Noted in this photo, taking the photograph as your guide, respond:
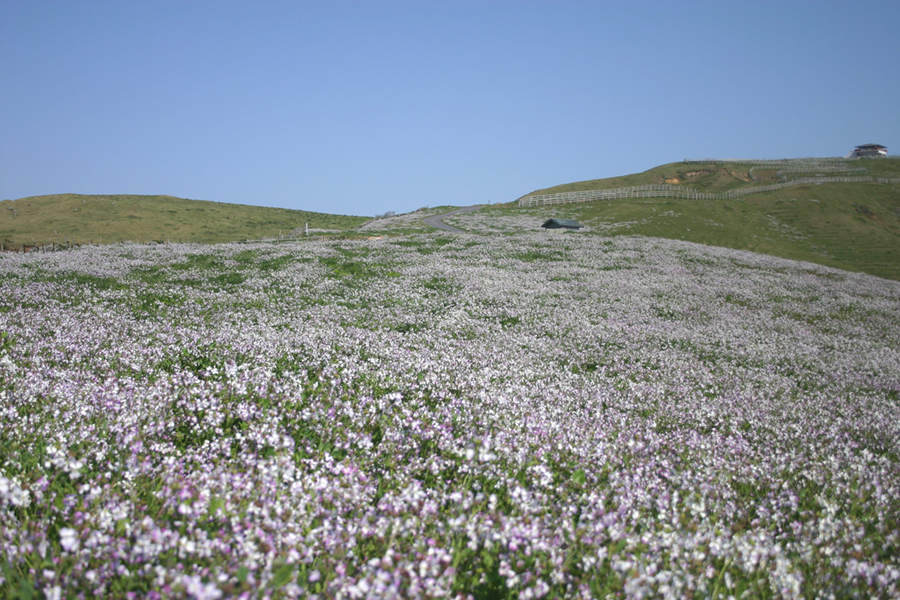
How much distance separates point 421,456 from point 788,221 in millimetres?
87457

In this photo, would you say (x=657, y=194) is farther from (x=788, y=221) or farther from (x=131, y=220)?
(x=131, y=220)

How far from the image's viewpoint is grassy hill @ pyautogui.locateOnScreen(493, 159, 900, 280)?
5438 centimetres

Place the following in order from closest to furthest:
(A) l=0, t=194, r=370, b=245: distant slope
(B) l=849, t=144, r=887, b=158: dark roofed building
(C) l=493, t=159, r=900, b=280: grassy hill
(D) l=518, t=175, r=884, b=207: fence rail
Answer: (C) l=493, t=159, r=900, b=280: grassy hill < (A) l=0, t=194, r=370, b=245: distant slope < (D) l=518, t=175, r=884, b=207: fence rail < (B) l=849, t=144, r=887, b=158: dark roofed building

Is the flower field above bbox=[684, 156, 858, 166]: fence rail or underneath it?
underneath

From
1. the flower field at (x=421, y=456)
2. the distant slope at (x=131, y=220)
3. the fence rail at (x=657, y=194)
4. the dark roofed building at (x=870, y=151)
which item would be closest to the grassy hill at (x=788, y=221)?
the fence rail at (x=657, y=194)

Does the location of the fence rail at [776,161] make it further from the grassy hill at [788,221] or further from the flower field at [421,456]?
the flower field at [421,456]

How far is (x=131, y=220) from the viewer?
10238cm

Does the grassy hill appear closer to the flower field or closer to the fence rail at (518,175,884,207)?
the fence rail at (518,175,884,207)

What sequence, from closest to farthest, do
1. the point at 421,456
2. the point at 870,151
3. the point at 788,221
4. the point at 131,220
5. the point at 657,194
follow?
the point at 421,456
the point at 788,221
the point at 131,220
the point at 657,194
the point at 870,151

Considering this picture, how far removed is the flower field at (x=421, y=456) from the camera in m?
3.60

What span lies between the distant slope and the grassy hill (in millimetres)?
54244

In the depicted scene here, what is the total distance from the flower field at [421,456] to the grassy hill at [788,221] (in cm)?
4561

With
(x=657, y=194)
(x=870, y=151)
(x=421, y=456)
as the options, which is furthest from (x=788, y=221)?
(x=870, y=151)

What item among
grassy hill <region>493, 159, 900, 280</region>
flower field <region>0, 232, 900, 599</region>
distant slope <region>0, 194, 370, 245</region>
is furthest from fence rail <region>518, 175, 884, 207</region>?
flower field <region>0, 232, 900, 599</region>
